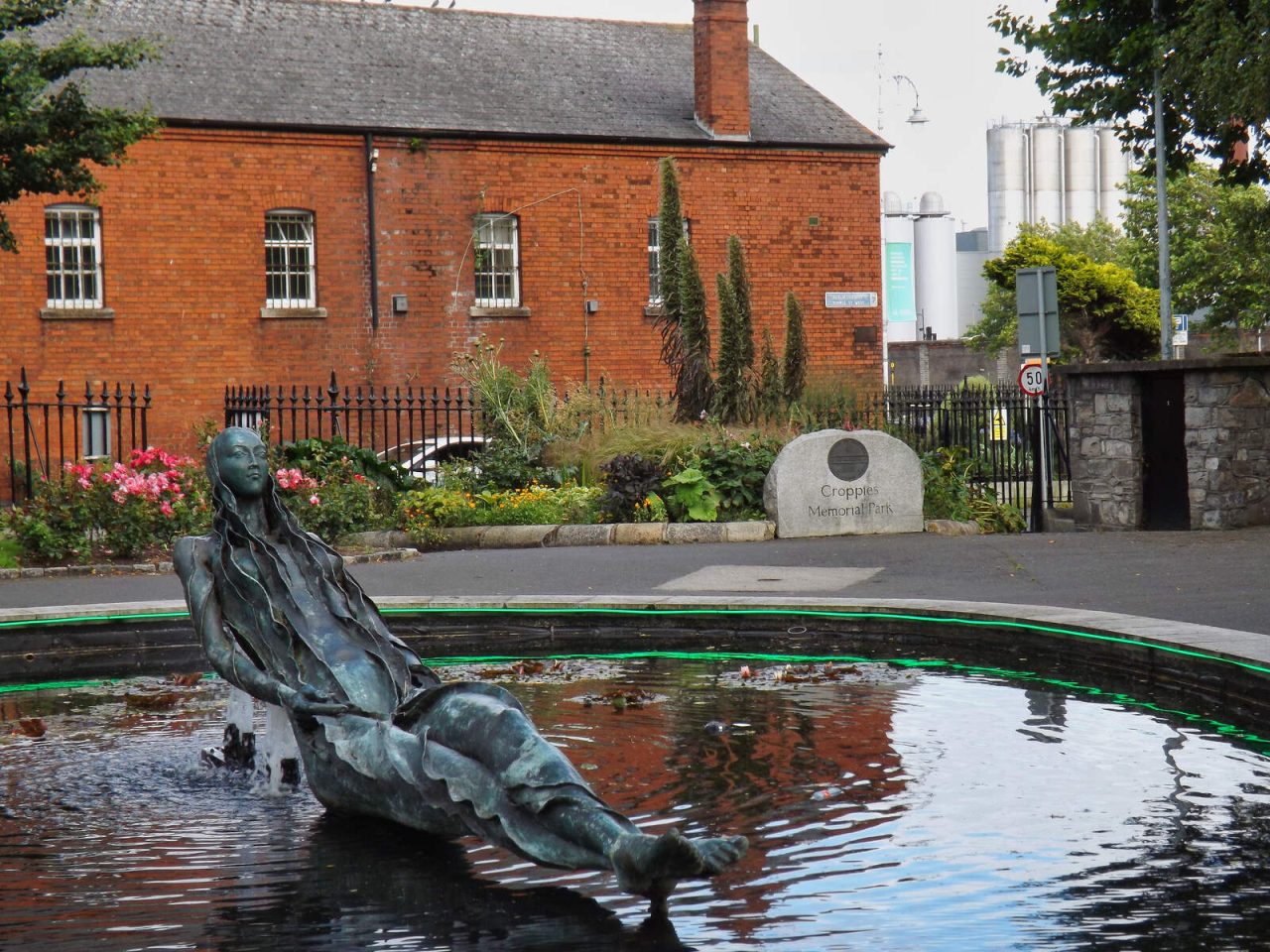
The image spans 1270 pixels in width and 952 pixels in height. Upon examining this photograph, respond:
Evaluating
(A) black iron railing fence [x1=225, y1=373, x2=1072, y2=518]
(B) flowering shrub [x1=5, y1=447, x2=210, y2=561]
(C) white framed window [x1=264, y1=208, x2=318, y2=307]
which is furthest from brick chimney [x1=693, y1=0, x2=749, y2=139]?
(B) flowering shrub [x1=5, y1=447, x2=210, y2=561]

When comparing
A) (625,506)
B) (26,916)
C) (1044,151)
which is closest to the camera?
(26,916)

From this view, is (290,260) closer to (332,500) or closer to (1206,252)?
(332,500)

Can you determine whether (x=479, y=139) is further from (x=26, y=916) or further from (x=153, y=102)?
(x=26, y=916)

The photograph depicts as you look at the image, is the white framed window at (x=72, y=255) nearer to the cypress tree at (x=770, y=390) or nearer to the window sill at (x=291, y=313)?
the window sill at (x=291, y=313)

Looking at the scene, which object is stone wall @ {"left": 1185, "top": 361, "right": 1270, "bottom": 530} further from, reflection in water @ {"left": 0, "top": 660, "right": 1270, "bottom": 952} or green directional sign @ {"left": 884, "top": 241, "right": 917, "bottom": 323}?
green directional sign @ {"left": 884, "top": 241, "right": 917, "bottom": 323}

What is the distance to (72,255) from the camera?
1076 inches

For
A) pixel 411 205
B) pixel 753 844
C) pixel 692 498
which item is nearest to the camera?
pixel 753 844

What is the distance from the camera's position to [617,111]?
30.8 m

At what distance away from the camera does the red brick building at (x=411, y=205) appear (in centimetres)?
2752

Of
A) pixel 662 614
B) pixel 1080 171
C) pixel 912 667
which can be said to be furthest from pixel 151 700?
pixel 1080 171

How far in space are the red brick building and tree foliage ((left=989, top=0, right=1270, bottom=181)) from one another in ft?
26.0

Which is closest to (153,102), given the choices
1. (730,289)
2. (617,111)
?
(617,111)

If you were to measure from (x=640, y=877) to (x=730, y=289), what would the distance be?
1722 cm

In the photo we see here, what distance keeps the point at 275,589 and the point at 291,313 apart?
2357cm
